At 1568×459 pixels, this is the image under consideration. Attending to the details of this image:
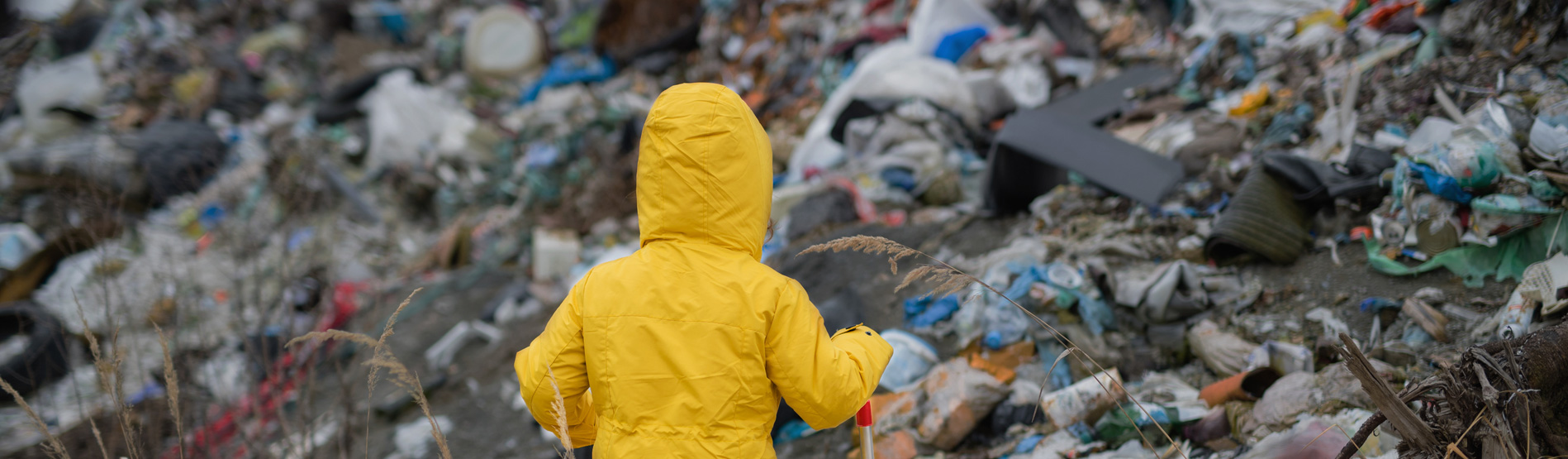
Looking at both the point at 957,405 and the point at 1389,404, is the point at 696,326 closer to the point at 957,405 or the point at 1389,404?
the point at 1389,404

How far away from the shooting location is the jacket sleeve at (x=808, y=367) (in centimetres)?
131

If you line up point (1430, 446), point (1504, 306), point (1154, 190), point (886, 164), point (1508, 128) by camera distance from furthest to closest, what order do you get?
point (886, 164) → point (1154, 190) → point (1508, 128) → point (1504, 306) → point (1430, 446)

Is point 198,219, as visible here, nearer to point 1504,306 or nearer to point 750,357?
point 750,357

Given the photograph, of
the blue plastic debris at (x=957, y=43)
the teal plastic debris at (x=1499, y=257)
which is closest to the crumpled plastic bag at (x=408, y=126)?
the blue plastic debris at (x=957, y=43)

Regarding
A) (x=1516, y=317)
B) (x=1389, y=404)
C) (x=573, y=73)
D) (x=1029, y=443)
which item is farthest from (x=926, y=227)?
(x=573, y=73)

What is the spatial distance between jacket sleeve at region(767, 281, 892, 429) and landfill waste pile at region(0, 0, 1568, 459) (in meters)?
0.26

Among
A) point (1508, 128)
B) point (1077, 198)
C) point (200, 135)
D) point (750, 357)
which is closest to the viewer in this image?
point (750, 357)

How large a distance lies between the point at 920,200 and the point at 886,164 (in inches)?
12.9

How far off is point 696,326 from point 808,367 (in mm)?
202

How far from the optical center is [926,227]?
4.18 m

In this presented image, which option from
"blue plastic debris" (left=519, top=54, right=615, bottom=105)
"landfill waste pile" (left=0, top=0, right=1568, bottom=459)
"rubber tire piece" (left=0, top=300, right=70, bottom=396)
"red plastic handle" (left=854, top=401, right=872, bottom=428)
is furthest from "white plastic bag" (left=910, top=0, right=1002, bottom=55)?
"rubber tire piece" (left=0, top=300, right=70, bottom=396)

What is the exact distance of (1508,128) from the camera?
2.49m

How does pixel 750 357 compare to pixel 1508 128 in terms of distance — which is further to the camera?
pixel 1508 128

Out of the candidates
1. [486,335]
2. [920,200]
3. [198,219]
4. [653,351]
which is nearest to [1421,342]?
[653,351]
